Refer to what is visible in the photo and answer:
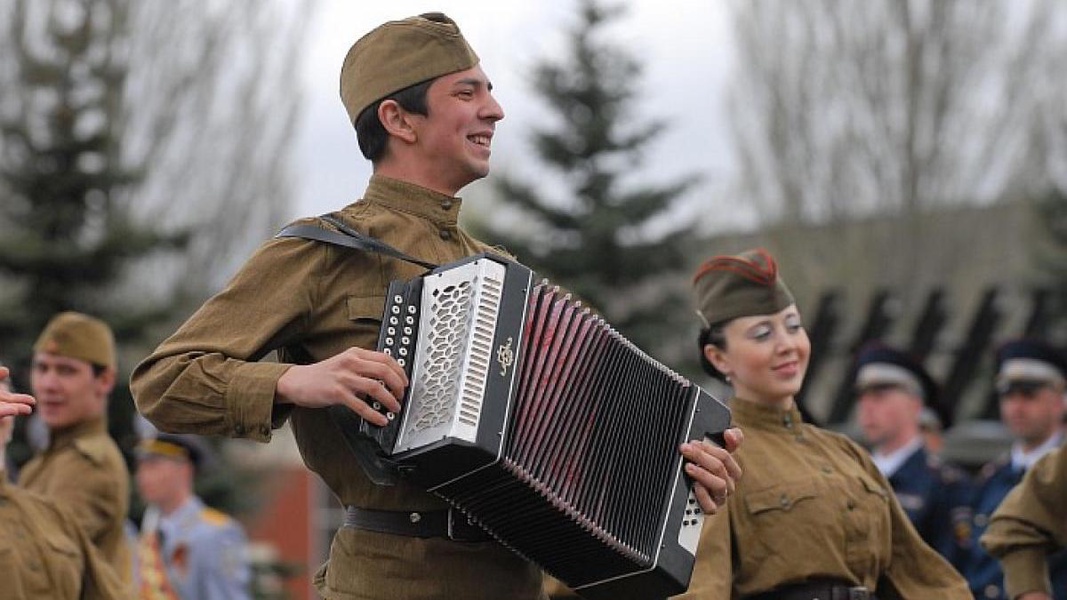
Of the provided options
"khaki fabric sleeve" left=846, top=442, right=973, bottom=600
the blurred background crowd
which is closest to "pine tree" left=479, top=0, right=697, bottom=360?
the blurred background crowd

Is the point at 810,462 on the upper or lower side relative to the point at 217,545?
upper

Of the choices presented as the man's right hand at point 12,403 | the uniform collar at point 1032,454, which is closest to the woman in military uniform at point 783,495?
the man's right hand at point 12,403

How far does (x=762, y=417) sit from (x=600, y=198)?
496 inches

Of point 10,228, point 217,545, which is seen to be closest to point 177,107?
point 10,228

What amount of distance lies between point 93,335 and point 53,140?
29.2 feet

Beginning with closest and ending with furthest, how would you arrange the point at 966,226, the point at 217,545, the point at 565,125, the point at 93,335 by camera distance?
the point at 93,335 < the point at 217,545 < the point at 565,125 < the point at 966,226

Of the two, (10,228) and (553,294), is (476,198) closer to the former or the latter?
(10,228)

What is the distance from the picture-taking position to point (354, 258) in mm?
4375

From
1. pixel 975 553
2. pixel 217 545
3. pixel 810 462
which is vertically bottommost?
pixel 217 545

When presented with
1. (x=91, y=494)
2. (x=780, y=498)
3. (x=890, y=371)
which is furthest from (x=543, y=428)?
A: (x=890, y=371)

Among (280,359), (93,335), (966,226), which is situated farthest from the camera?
(966,226)

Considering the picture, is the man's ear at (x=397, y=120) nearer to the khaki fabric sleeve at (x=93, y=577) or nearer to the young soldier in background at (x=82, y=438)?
the khaki fabric sleeve at (x=93, y=577)

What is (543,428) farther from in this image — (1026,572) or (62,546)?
(1026,572)

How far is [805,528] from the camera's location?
5566 mm
